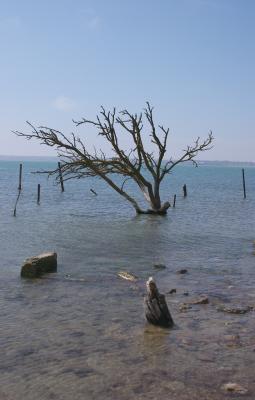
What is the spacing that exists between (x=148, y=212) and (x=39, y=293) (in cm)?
1981

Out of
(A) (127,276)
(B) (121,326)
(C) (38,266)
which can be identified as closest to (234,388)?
(B) (121,326)

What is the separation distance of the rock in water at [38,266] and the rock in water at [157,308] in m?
4.57

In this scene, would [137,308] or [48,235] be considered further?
[48,235]

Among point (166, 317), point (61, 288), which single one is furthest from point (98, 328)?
point (61, 288)

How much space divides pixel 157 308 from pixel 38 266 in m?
4.89

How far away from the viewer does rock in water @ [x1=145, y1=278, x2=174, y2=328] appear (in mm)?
7906

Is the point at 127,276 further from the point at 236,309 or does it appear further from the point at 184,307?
the point at 236,309

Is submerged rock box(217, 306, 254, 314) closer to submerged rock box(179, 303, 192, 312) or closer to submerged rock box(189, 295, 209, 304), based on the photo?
submerged rock box(189, 295, 209, 304)

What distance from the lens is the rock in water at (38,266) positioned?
11.7m

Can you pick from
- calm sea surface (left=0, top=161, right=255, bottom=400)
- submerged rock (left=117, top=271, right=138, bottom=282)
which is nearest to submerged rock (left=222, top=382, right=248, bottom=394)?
calm sea surface (left=0, top=161, right=255, bottom=400)

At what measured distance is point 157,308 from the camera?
7.95 meters

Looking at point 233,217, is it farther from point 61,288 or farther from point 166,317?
point 166,317

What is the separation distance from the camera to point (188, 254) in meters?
15.6

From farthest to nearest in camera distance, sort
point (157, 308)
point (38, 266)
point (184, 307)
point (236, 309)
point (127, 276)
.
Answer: point (38, 266) < point (127, 276) < point (184, 307) < point (236, 309) < point (157, 308)
